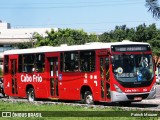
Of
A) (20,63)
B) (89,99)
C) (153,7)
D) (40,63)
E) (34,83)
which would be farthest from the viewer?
(20,63)

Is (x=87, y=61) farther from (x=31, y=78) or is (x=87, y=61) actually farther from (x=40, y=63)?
(x=31, y=78)

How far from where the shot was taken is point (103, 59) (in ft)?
63.5

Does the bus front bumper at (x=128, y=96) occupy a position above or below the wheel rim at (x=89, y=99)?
above

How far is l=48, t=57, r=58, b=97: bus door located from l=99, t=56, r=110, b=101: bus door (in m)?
3.57

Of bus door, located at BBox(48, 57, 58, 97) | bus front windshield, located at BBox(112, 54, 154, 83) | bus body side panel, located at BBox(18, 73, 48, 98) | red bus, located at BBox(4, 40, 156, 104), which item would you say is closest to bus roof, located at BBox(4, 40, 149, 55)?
red bus, located at BBox(4, 40, 156, 104)

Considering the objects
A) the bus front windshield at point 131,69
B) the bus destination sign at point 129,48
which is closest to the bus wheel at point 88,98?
the bus front windshield at point 131,69

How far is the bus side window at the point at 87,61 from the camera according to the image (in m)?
19.8

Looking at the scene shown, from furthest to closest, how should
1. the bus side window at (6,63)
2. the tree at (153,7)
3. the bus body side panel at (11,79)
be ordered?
the bus side window at (6,63)
the bus body side panel at (11,79)
the tree at (153,7)

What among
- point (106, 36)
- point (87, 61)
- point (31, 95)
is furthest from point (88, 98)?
point (106, 36)

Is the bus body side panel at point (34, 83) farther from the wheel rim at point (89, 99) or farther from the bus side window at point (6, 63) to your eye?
the wheel rim at point (89, 99)

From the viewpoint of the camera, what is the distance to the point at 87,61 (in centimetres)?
2006

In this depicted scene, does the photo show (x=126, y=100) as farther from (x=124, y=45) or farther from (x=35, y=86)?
(x=35, y=86)

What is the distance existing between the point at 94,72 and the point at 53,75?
349 centimetres

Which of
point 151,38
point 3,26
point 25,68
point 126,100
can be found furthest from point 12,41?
point 126,100
